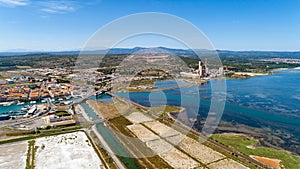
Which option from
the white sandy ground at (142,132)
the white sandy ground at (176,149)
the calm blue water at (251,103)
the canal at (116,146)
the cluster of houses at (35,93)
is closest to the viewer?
the white sandy ground at (176,149)

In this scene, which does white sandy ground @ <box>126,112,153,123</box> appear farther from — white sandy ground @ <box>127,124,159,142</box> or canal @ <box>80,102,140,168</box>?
canal @ <box>80,102,140,168</box>

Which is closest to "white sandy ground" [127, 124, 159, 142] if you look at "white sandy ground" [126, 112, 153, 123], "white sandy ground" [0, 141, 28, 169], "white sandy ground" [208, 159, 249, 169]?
"white sandy ground" [126, 112, 153, 123]

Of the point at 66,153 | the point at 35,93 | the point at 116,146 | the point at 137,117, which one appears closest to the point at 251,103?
the point at 137,117

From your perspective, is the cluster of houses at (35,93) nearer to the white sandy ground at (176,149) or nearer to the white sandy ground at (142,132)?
the white sandy ground at (142,132)

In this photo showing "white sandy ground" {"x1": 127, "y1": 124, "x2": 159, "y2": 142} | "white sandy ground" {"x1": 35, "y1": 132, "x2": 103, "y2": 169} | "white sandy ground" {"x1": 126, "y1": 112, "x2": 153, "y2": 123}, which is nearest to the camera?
"white sandy ground" {"x1": 35, "y1": 132, "x2": 103, "y2": 169}

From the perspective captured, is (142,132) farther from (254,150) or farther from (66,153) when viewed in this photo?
(254,150)

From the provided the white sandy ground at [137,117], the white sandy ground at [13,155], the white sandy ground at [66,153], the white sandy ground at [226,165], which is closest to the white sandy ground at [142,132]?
the white sandy ground at [137,117]
